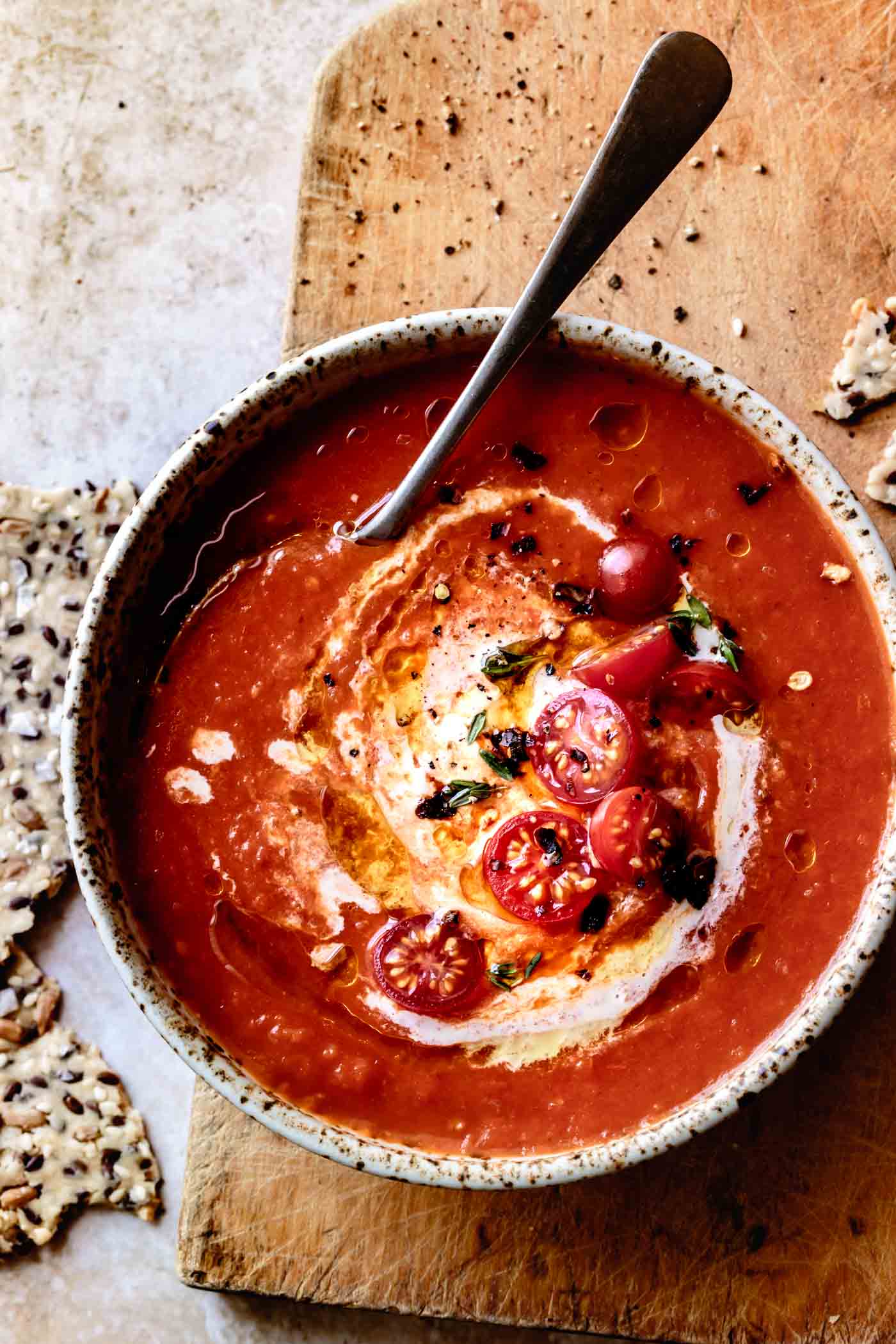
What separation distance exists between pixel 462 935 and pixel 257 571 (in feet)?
2.76

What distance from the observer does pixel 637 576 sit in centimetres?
234

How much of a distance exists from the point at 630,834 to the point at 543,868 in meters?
0.19

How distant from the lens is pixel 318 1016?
242cm

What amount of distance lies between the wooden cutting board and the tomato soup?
0.39m

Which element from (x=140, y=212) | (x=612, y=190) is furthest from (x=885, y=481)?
(x=140, y=212)

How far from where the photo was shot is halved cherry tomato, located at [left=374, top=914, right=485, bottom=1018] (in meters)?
2.37

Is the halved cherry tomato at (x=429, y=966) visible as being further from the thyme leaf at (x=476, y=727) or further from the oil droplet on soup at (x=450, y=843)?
the thyme leaf at (x=476, y=727)

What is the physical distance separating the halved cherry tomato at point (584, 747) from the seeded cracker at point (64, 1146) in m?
1.40

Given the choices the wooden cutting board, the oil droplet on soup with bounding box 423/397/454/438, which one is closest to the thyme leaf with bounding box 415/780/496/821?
the oil droplet on soup with bounding box 423/397/454/438

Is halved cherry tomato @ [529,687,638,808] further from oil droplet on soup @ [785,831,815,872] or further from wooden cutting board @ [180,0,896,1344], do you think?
wooden cutting board @ [180,0,896,1344]

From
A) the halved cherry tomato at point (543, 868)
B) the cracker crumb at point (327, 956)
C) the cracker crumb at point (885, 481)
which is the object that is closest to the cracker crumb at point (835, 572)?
the cracker crumb at point (885, 481)

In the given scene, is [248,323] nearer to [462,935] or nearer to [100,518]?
[100,518]

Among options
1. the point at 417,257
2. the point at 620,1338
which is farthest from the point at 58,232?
the point at 620,1338

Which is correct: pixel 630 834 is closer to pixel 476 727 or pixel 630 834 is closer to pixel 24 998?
pixel 476 727
